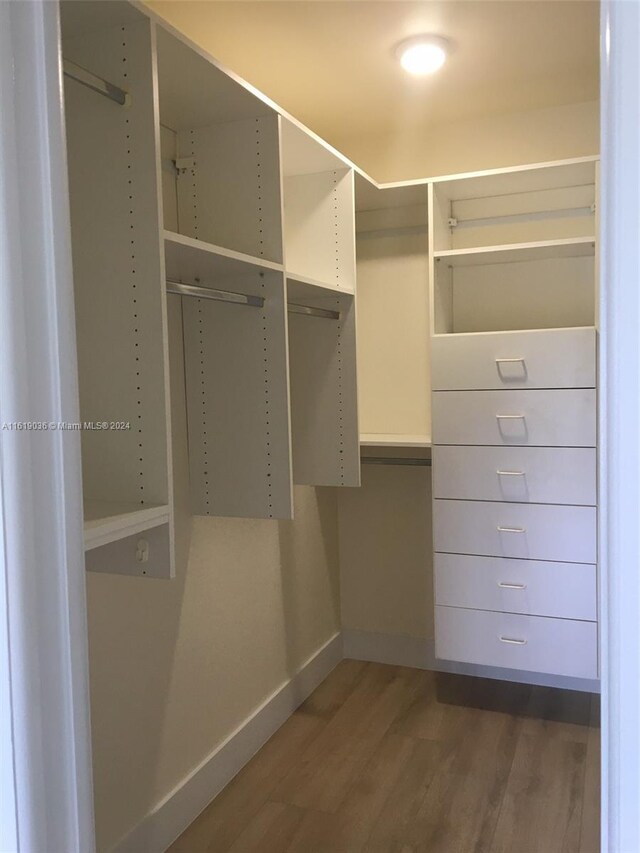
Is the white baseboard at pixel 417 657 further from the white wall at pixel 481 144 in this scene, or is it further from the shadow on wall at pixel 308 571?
the white wall at pixel 481 144

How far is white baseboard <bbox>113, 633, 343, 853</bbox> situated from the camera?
1.89 m

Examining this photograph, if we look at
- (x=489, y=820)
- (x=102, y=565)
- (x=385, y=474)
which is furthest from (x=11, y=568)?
(x=385, y=474)

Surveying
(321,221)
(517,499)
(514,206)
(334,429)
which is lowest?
(517,499)

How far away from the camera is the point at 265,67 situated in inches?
89.2

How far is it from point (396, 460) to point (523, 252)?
3.25ft

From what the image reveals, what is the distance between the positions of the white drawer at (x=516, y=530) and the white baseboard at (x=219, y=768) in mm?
800

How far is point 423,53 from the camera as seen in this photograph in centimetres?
214

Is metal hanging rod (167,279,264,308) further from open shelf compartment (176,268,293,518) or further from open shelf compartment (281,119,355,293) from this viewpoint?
open shelf compartment (281,119,355,293)

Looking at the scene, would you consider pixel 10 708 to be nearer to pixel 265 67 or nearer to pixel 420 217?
pixel 265 67

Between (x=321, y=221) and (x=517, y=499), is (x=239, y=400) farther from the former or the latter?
(x=517, y=499)

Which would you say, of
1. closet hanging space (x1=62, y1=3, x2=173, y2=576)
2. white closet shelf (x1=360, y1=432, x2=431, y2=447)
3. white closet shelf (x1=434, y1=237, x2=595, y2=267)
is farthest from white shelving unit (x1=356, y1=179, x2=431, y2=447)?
closet hanging space (x1=62, y1=3, x2=173, y2=576)

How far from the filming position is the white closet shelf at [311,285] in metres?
2.05

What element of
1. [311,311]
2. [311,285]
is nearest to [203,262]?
[311,285]

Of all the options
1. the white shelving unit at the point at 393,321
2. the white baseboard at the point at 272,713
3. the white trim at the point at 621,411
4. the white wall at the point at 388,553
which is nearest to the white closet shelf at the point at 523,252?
the white shelving unit at the point at 393,321
